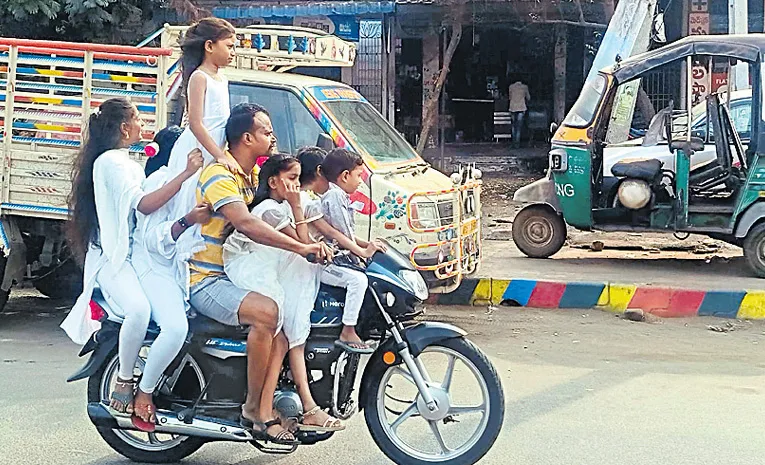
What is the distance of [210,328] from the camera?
425cm

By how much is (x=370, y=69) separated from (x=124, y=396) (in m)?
15.2

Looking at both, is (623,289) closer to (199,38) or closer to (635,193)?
(635,193)

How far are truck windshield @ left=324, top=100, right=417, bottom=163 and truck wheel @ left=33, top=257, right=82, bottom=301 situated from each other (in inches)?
103

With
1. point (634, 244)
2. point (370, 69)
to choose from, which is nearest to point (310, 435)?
point (634, 244)

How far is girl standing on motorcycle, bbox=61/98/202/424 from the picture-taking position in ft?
14.1

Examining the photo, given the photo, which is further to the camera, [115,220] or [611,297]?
[611,297]

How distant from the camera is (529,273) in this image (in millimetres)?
9359

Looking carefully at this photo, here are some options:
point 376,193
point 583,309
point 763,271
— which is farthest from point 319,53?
point 763,271

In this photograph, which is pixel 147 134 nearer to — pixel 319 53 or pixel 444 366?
pixel 319 53

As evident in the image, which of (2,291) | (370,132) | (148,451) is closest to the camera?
(148,451)

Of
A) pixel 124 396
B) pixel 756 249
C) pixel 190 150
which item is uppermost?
pixel 190 150

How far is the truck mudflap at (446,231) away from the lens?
718 centimetres

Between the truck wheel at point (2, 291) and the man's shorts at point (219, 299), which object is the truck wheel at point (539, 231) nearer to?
the truck wheel at point (2, 291)

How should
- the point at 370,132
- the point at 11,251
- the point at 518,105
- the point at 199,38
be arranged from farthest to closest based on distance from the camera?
the point at 518,105, the point at 370,132, the point at 11,251, the point at 199,38
